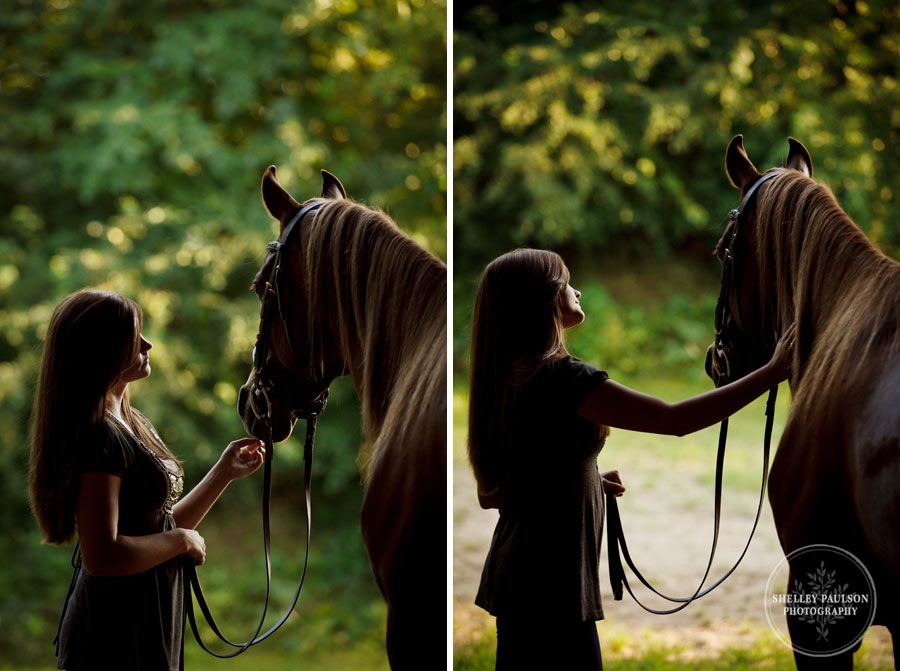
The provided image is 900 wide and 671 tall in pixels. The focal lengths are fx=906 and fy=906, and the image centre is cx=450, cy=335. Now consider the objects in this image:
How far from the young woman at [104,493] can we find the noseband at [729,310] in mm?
895

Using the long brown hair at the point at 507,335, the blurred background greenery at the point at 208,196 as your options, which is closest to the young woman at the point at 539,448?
the long brown hair at the point at 507,335

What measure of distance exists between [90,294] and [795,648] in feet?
3.94

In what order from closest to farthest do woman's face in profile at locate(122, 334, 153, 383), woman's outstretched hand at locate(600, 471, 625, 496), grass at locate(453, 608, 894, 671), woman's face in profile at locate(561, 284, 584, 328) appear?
woman's face in profile at locate(122, 334, 153, 383) → woman's face in profile at locate(561, 284, 584, 328) → woman's outstretched hand at locate(600, 471, 625, 496) → grass at locate(453, 608, 894, 671)

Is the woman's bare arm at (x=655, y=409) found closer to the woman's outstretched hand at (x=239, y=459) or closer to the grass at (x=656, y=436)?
the woman's outstretched hand at (x=239, y=459)

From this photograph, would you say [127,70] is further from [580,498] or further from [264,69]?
[580,498]

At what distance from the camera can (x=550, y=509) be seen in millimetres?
1373

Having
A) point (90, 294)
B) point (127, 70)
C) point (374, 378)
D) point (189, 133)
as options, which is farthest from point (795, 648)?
point (127, 70)

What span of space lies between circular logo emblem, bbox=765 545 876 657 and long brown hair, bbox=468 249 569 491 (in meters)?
0.50

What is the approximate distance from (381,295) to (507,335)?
220mm

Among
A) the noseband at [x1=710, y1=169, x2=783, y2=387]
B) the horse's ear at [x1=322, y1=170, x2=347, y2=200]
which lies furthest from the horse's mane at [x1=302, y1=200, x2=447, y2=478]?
the noseband at [x1=710, y1=169, x2=783, y2=387]

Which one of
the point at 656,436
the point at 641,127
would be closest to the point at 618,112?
the point at 641,127

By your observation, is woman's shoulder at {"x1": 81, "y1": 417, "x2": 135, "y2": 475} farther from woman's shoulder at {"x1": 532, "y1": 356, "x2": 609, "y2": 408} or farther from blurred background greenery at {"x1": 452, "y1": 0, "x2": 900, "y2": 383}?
blurred background greenery at {"x1": 452, "y1": 0, "x2": 900, "y2": 383}

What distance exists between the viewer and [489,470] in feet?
4.55

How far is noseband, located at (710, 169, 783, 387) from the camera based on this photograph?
60.3 inches
